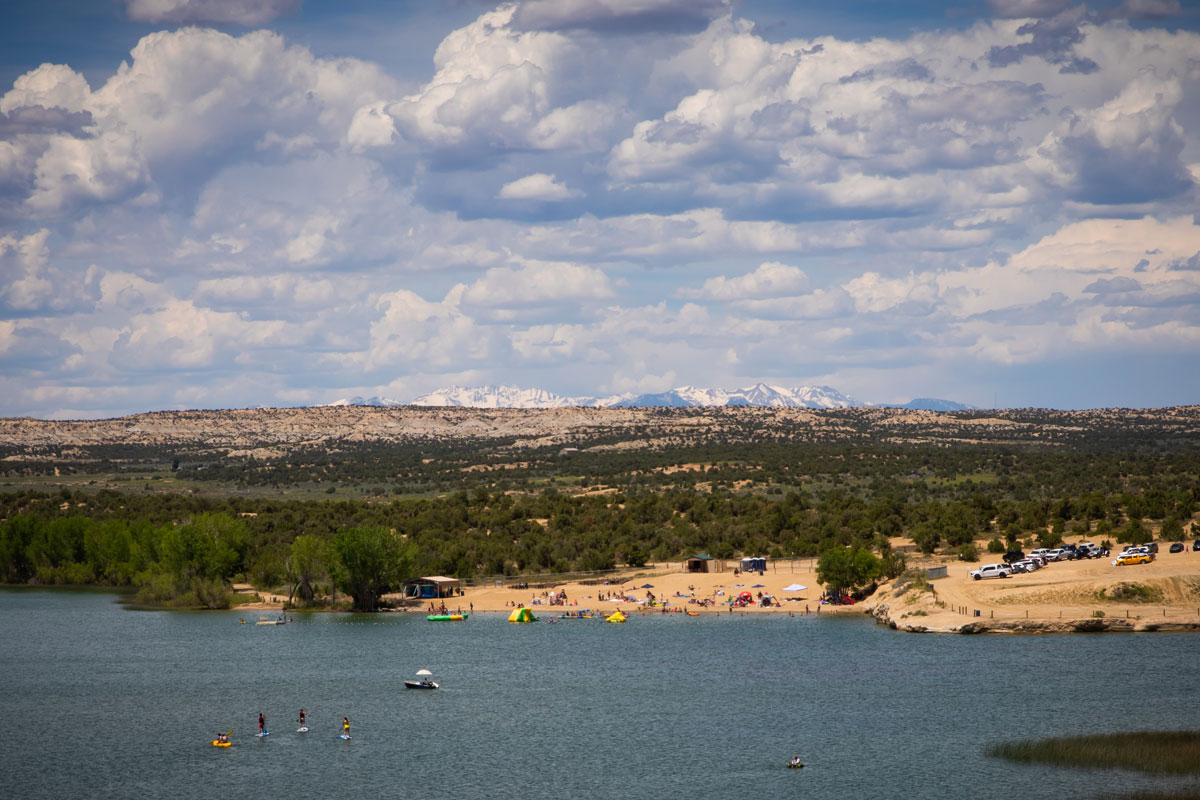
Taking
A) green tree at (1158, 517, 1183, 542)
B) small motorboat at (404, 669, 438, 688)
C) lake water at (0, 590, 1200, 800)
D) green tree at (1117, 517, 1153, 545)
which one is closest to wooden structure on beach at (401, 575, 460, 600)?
lake water at (0, 590, 1200, 800)

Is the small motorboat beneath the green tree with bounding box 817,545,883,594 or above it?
beneath

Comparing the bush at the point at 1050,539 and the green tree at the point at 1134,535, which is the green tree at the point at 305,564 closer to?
the bush at the point at 1050,539

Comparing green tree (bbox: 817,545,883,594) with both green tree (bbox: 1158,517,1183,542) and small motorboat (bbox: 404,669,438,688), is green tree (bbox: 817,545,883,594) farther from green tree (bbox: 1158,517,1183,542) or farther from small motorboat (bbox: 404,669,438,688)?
small motorboat (bbox: 404,669,438,688)

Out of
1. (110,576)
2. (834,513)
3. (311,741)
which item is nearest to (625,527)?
(834,513)

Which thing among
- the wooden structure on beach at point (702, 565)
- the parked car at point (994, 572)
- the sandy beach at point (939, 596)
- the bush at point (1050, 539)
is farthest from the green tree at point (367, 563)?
the bush at point (1050, 539)

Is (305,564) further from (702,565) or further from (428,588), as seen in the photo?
(702,565)

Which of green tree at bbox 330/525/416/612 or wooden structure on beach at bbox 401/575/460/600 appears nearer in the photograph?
green tree at bbox 330/525/416/612

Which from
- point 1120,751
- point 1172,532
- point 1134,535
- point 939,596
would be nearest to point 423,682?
point 1120,751
